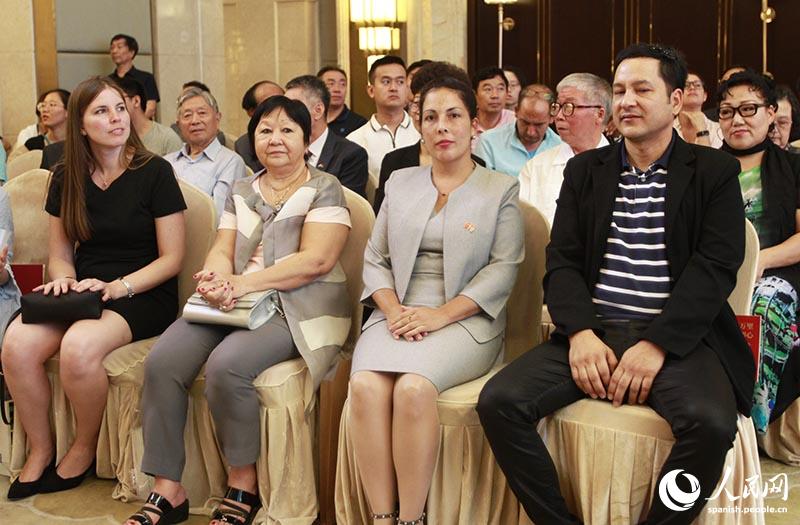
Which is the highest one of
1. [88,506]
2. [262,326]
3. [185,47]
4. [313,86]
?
[185,47]

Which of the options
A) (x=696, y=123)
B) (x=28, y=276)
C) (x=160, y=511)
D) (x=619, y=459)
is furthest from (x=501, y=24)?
(x=619, y=459)

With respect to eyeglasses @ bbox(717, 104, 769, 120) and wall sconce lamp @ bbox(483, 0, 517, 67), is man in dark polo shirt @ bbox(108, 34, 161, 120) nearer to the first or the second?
wall sconce lamp @ bbox(483, 0, 517, 67)

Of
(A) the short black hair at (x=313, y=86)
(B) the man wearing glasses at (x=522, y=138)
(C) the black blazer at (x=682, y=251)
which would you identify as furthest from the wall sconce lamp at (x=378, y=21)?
(C) the black blazer at (x=682, y=251)

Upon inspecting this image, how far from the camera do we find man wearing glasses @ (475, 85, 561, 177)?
16.5ft

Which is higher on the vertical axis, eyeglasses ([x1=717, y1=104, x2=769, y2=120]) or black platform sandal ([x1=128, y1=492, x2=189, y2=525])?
eyeglasses ([x1=717, y1=104, x2=769, y2=120])

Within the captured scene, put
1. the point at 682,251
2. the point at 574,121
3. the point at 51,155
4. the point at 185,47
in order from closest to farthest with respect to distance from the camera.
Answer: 1. the point at 682,251
2. the point at 574,121
3. the point at 51,155
4. the point at 185,47

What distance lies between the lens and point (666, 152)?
3.14 meters

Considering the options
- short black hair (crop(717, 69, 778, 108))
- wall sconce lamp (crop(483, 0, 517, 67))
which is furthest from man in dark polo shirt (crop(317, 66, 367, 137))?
wall sconce lamp (crop(483, 0, 517, 67))

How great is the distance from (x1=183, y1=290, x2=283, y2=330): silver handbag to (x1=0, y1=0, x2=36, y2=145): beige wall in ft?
18.2

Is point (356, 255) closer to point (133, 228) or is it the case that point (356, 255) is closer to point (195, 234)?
point (195, 234)

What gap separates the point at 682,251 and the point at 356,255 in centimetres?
126

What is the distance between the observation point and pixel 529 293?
353 centimetres

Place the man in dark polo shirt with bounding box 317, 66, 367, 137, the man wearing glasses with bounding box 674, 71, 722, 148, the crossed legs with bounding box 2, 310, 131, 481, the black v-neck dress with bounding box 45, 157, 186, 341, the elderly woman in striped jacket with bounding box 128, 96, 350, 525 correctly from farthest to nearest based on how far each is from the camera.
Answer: the man in dark polo shirt with bounding box 317, 66, 367, 137
the man wearing glasses with bounding box 674, 71, 722, 148
the black v-neck dress with bounding box 45, 157, 186, 341
the crossed legs with bounding box 2, 310, 131, 481
the elderly woman in striped jacket with bounding box 128, 96, 350, 525

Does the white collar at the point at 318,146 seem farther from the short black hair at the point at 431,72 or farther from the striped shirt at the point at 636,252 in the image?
the striped shirt at the point at 636,252
